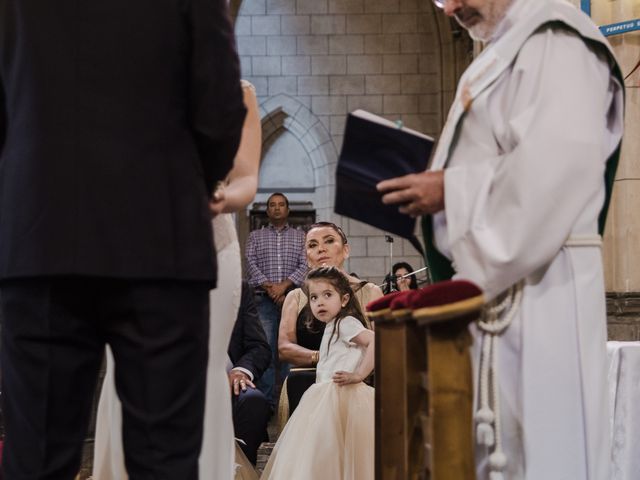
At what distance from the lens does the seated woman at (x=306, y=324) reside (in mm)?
5379

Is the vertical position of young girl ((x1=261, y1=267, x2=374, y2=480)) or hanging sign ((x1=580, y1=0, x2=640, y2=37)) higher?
hanging sign ((x1=580, y1=0, x2=640, y2=37))

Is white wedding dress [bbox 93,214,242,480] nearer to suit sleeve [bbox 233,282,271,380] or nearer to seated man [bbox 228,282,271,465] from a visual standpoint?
seated man [bbox 228,282,271,465]

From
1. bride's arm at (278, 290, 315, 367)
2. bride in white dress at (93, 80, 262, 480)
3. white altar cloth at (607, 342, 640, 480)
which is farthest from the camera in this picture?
bride's arm at (278, 290, 315, 367)

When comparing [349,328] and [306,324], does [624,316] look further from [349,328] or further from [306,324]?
[349,328]

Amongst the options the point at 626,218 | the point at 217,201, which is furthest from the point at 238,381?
the point at 626,218

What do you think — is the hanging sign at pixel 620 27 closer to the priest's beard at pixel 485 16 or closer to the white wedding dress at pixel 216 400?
the priest's beard at pixel 485 16

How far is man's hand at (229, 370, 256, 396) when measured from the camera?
16.3ft

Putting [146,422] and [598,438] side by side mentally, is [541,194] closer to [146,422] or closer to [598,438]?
[598,438]

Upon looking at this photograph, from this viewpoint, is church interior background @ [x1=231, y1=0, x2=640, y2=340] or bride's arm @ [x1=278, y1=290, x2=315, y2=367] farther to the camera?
church interior background @ [x1=231, y1=0, x2=640, y2=340]

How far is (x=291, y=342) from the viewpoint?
5.62 metres

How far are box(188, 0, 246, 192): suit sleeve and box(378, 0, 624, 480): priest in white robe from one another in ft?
2.02

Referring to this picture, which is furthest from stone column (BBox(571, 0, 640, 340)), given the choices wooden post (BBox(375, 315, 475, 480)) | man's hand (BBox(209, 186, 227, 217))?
man's hand (BBox(209, 186, 227, 217))

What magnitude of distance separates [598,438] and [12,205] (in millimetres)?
1518

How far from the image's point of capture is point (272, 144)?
14.6m
